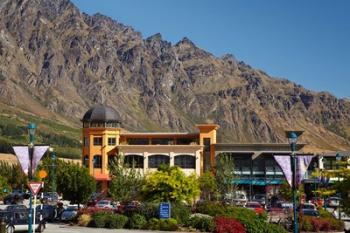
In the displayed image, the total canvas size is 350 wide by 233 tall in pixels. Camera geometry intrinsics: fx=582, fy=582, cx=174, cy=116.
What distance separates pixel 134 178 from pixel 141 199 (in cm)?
930

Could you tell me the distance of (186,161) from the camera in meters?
93.5

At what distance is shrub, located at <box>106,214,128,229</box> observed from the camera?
151ft

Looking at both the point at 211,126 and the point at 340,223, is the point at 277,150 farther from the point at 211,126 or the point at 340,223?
the point at 340,223

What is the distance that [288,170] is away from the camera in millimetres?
28844

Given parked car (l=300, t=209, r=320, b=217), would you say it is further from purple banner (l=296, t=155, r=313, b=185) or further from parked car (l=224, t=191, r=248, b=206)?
purple banner (l=296, t=155, r=313, b=185)

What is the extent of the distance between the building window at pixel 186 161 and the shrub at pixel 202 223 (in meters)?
47.7

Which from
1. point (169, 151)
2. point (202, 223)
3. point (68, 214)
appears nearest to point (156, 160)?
point (169, 151)

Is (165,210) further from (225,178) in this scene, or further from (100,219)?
(225,178)

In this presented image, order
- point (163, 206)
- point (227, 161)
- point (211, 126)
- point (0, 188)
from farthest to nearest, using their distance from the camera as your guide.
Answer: point (211, 126) < point (227, 161) < point (0, 188) < point (163, 206)

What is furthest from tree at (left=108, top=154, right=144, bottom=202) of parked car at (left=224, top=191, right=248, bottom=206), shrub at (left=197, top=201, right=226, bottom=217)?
parked car at (left=224, top=191, right=248, bottom=206)

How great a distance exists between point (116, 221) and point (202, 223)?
7.12 m

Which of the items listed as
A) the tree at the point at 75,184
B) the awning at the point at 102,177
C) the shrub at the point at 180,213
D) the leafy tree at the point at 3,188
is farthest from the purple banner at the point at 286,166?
the awning at the point at 102,177

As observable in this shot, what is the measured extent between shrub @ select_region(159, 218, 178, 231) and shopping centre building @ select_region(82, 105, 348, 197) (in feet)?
150

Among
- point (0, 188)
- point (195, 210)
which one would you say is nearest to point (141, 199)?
point (195, 210)
